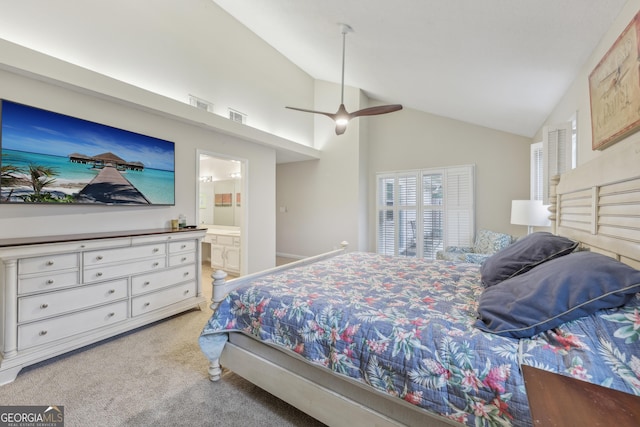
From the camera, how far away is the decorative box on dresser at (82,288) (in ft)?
6.21

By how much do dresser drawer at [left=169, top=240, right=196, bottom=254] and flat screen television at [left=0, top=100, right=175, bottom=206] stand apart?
0.58 meters

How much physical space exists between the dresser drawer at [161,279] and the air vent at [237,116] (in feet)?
7.75

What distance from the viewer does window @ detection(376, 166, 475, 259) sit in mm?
4594

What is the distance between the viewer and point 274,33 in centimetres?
416

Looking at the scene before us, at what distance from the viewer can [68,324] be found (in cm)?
215

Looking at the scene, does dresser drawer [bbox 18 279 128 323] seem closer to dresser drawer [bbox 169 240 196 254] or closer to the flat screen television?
dresser drawer [bbox 169 240 196 254]

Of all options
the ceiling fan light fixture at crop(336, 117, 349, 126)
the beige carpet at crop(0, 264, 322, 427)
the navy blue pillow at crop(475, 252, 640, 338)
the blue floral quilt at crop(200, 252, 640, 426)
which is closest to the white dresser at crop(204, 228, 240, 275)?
the beige carpet at crop(0, 264, 322, 427)

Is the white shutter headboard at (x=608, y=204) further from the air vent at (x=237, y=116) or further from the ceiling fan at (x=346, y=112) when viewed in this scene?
the air vent at (x=237, y=116)

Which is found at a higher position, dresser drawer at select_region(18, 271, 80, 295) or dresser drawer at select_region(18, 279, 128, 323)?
dresser drawer at select_region(18, 271, 80, 295)

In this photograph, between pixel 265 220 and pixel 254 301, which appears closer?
pixel 254 301

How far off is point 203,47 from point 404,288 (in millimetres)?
4080

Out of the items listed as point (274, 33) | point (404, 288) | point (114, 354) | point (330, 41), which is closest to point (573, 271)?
point (404, 288)

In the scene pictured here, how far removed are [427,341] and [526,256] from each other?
3.29 ft

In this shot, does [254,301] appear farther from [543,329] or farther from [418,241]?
[418,241]
